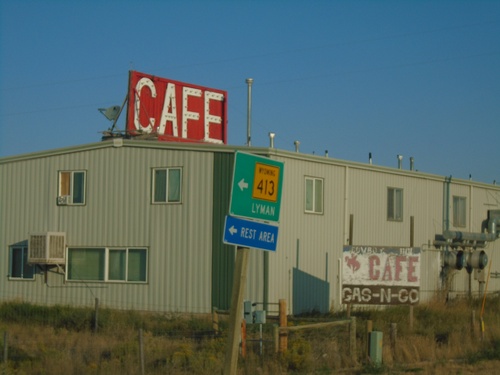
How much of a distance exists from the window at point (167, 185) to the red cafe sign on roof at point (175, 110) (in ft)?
15.3

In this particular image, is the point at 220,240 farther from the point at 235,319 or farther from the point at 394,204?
the point at 235,319

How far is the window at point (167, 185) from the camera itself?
2919 cm

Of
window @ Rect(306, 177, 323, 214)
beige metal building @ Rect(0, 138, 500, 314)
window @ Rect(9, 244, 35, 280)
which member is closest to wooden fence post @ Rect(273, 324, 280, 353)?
beige metal building @ Rect(0, 138, 500, 314)

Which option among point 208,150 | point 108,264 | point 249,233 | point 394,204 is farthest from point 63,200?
point 249,233

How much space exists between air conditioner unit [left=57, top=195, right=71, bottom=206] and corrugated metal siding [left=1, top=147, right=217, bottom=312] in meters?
0.20

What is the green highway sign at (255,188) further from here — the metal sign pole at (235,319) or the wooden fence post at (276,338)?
the wooden fence post at (276,338)

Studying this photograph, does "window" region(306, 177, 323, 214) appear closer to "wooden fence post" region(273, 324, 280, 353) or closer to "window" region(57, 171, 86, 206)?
"window" region(57, 171, 86, 206)

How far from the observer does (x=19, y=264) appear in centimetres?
3244

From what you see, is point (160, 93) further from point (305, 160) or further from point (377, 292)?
point (377, 292)

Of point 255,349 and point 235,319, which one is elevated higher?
point 235,319

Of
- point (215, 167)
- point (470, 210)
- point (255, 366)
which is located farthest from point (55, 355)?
point (470, 210)

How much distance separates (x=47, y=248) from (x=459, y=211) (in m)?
17.2

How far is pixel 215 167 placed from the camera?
93.7 ft

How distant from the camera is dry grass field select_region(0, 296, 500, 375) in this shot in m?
17.3
